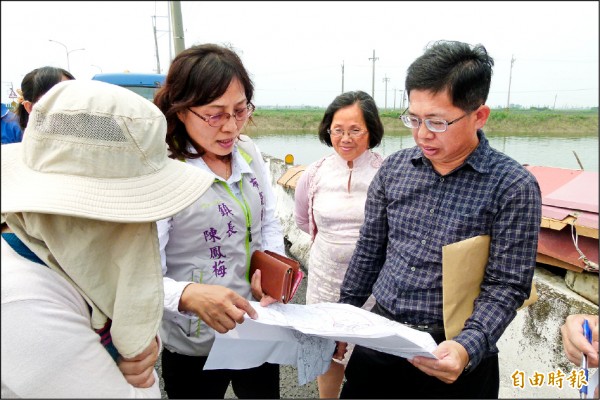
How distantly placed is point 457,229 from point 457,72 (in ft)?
1.57

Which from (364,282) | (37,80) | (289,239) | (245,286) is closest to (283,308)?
(245,286)

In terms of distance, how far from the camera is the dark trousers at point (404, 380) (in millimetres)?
1293

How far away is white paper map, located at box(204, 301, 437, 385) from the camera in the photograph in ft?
3.61

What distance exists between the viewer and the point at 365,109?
217cm

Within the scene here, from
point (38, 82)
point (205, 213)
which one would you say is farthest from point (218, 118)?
point (38, 82)

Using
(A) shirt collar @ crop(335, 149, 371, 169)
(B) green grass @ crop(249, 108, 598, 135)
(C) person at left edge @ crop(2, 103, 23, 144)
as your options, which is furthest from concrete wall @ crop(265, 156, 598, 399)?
(B) green grass @ crop(249, 108, 598, 135)

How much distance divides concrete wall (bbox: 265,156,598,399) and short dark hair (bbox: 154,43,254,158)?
1640 millimetres

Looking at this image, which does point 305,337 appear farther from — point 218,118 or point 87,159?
point 87,159

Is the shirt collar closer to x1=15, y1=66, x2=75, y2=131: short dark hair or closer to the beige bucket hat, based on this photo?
the beige bucket hat

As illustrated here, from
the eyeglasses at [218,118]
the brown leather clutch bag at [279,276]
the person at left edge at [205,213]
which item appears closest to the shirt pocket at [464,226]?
the brown leather clutch bag at [279,276]

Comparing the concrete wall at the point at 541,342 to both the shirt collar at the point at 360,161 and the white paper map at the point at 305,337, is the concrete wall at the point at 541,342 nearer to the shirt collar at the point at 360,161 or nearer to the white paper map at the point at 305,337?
the white paper map at the point at 305,337

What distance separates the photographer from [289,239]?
13.7 ft

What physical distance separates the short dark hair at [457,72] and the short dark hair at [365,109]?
2.91 ft

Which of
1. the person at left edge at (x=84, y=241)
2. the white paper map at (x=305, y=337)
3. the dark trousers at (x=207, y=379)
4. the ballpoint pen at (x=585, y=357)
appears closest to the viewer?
the person at left edge at (x=84, y=241)
